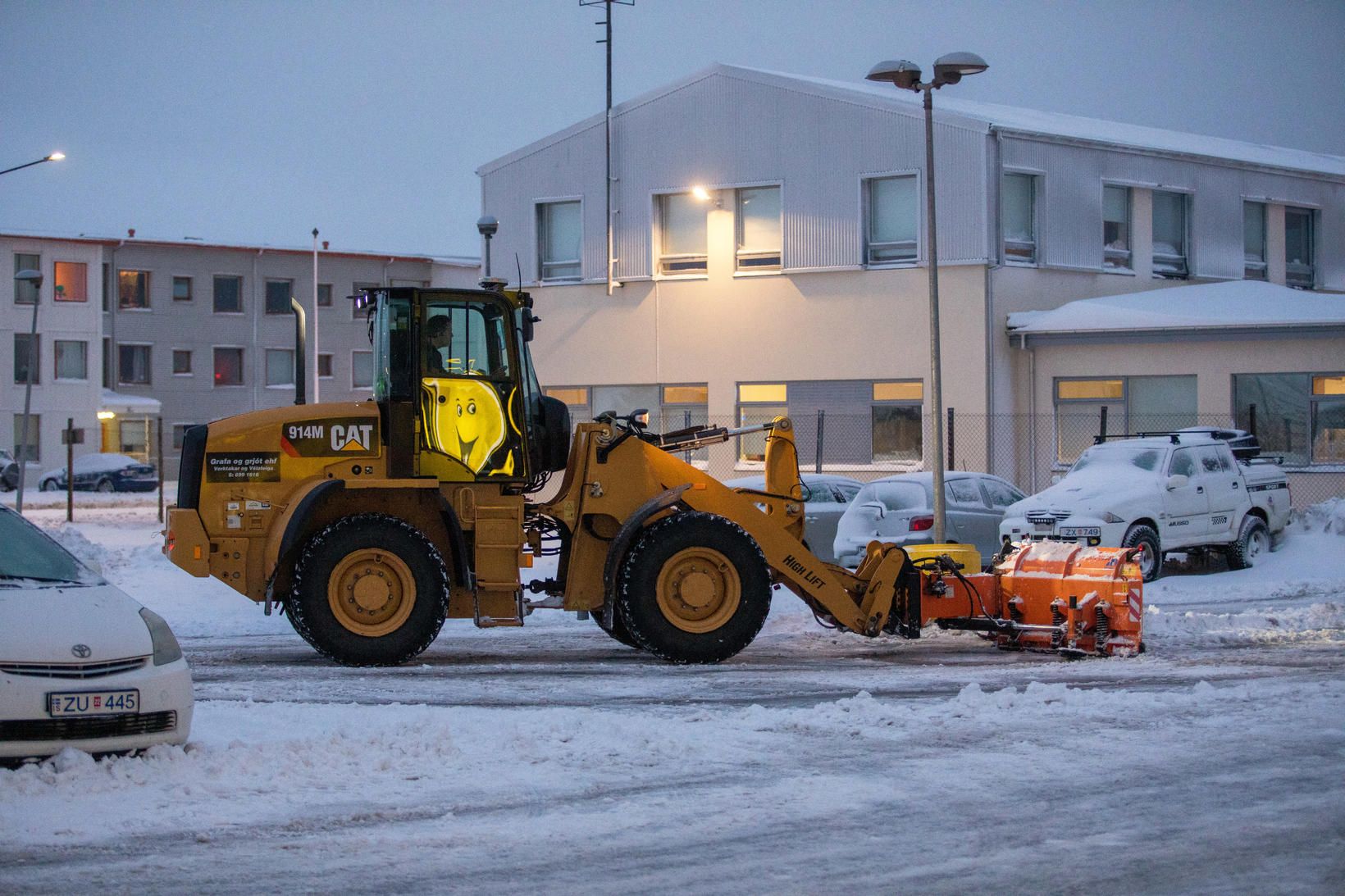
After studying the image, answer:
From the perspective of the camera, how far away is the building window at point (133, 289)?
61.1m

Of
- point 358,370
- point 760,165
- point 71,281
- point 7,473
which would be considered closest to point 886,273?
point 760,165

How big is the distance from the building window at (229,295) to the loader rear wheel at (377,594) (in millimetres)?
52884

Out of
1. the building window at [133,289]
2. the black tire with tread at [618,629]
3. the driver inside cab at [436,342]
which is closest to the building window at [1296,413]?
the black tire with tread at [618,629]

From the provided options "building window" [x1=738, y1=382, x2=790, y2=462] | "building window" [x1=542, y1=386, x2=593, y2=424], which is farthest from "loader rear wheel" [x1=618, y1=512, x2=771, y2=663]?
"building window" [x1=542, y1=386, x2=593, y2=424]

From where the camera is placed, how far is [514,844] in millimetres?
6965

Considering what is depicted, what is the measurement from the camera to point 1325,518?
2420cm

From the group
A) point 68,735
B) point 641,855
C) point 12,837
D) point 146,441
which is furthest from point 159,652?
point 146,441

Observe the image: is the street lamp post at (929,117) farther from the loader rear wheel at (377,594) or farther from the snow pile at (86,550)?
the snow pile at (86,550)

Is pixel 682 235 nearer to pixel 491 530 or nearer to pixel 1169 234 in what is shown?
pixel 1169 234

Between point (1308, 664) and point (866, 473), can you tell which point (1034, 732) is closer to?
point (1308, 664)

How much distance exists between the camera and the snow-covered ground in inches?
258

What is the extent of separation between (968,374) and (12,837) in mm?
24565

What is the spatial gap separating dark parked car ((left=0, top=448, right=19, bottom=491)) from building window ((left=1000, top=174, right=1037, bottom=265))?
32.6m

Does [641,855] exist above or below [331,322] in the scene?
below
